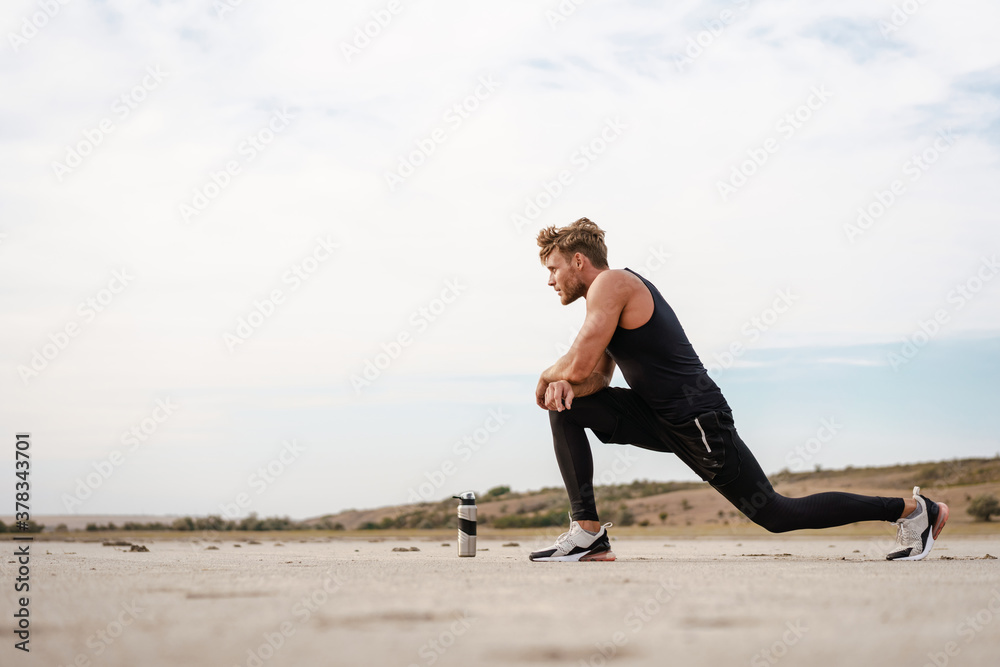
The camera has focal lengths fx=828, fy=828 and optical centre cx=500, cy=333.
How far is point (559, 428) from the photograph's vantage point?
5457 mm

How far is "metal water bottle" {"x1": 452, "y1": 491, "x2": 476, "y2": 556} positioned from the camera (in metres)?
5.91

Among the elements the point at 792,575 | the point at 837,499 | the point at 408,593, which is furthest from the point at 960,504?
the point at 408,593

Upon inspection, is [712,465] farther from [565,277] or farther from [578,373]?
[565,277]

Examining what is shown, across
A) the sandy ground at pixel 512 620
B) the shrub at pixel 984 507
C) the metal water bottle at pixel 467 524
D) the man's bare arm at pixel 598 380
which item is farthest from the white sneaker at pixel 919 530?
the shrub at pixel 984 507

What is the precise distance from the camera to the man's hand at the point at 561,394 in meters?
5.21

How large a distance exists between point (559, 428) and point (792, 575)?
2.04 metres

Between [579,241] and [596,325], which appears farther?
[579,241]

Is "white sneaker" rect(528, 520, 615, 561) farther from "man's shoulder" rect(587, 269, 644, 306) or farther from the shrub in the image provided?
the shrub

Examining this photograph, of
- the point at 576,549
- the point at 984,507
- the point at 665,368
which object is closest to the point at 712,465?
the point at 665,368
